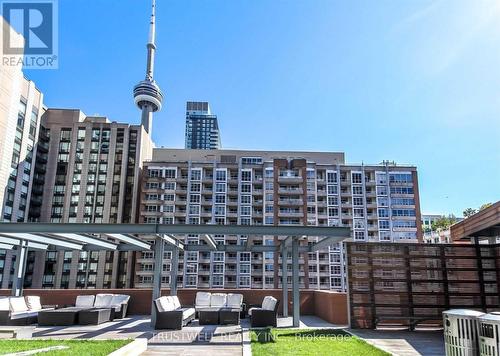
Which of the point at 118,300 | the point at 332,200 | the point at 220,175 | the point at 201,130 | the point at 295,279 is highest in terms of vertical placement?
the point at 201,130

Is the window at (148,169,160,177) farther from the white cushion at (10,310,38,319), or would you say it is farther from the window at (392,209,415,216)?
the white cushion at (10,310,38,319)

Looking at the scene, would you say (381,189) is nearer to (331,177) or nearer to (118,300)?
(331,177)

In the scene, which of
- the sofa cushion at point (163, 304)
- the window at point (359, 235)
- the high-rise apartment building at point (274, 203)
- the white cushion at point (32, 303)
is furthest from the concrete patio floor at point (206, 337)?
the window at point (359, 235)

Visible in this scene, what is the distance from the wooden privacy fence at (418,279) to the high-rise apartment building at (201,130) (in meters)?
151

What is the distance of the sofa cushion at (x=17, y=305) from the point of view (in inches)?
450

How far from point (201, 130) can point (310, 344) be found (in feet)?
522

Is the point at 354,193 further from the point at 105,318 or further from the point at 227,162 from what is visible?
the point at 105,318

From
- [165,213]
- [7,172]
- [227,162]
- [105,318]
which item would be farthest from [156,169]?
[105,318]

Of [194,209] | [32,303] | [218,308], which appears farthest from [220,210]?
[32,303]

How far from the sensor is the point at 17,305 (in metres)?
11.7

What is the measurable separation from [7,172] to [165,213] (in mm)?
22295

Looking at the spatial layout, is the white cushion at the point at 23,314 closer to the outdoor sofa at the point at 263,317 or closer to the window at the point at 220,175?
the outdoor sofa at the point at 263,317

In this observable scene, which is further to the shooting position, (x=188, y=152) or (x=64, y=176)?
(x=188, y=152)

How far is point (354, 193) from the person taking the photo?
6284cm
